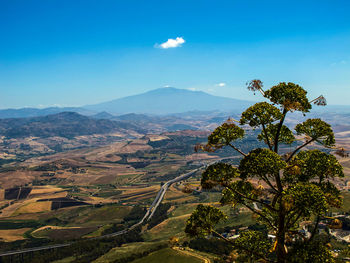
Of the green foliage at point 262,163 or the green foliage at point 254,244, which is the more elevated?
the green foliage at point 262,163

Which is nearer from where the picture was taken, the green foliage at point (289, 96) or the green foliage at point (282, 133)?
the green foliage at point (289, 96)

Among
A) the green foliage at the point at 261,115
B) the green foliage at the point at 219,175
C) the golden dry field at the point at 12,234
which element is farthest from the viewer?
the golden dry field at the point at 12,234

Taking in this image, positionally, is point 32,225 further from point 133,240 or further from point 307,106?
point 307,106

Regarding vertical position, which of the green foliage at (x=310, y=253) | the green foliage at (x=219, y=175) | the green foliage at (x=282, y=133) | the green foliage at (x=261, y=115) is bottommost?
the green foliage at (x=310, y=253)

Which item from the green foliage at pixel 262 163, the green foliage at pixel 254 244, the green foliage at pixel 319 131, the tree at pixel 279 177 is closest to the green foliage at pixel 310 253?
the tree at pixel 279 177

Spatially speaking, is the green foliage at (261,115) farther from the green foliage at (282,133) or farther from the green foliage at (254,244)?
the green foliage at (254,244)

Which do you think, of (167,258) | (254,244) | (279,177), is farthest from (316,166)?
(167,258)

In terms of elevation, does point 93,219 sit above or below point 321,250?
below

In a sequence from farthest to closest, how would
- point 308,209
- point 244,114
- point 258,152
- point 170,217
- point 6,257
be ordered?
point 170,217 < point 6,257 < point 244,114 < point 258,152 < point 308,209

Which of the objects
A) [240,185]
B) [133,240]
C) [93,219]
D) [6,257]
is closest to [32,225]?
[93,219]

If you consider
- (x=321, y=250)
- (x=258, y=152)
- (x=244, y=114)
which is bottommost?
(x=321, y=250)
